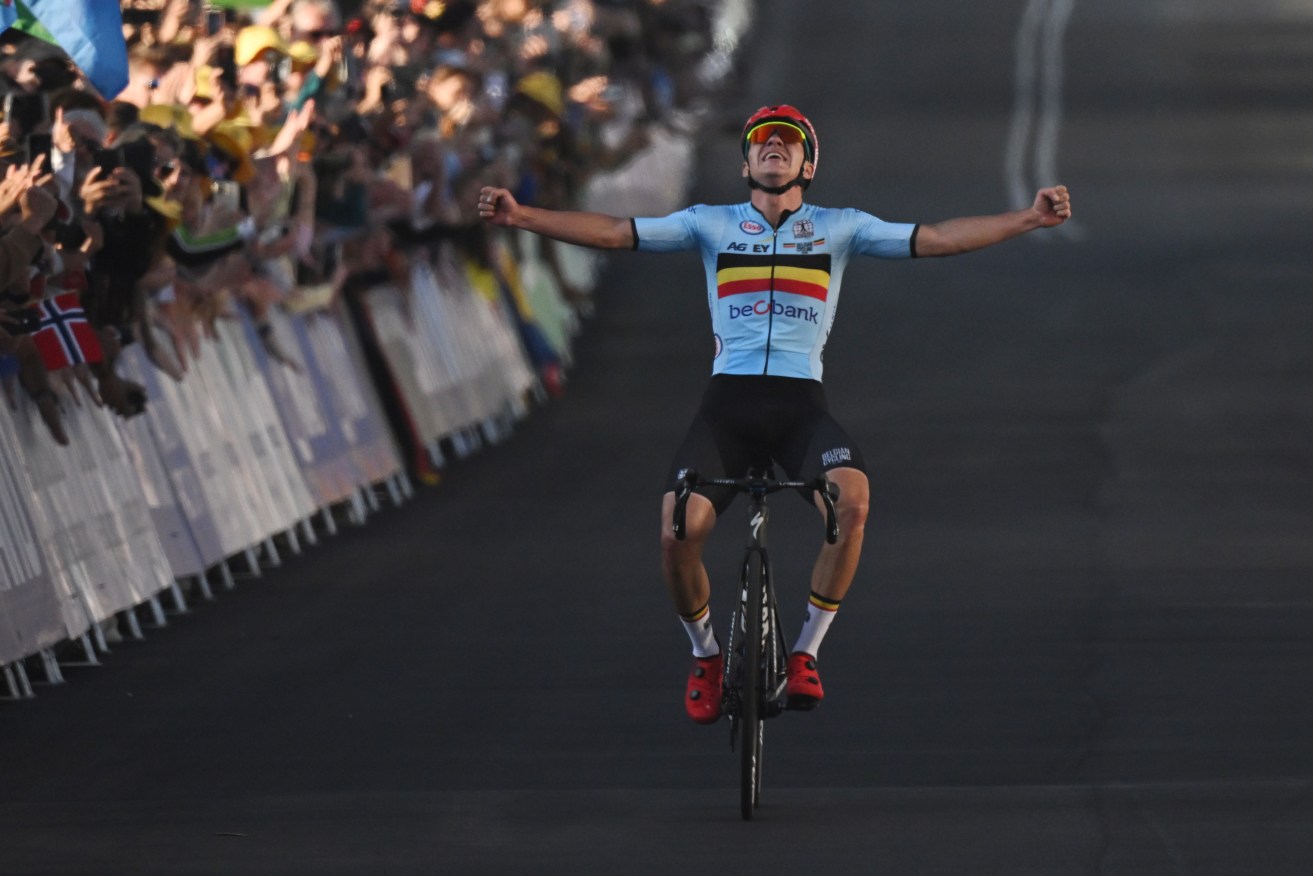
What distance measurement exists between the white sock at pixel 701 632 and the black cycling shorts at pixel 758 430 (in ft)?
1.28

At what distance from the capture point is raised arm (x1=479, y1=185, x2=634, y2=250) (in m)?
10.4

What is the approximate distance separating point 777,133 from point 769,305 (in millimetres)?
625

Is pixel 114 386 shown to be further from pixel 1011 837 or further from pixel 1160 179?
pixel 1160 179

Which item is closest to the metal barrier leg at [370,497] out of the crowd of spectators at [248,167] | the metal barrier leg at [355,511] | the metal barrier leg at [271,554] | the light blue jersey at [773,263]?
the metal barrier leg at [355,511]

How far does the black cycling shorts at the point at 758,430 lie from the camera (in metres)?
10.5

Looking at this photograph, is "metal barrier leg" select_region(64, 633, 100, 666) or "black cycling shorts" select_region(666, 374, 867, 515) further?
"metal barrier leg" select_region(64, 633, 100, 666)

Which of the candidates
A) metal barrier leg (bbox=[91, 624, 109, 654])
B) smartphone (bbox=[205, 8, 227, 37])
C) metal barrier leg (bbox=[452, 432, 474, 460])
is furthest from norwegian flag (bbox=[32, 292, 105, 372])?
metal barrier leg (bbox=[452, 432, 474, 460])

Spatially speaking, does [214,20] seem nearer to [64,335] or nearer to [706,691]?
[64,335]

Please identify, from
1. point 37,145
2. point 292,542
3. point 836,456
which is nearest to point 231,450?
point 292,542

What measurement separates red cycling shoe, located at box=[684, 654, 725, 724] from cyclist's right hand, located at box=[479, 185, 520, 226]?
1743 mm

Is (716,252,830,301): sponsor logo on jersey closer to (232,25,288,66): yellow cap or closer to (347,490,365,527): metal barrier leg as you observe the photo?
(232,25,288,66): yellow cap

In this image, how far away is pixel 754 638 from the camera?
32.6 feet

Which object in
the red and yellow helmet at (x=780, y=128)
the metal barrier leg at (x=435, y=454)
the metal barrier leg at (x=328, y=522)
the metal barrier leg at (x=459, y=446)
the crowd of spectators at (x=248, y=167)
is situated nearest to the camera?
the red and yellow helmet at (x=780, y=128)

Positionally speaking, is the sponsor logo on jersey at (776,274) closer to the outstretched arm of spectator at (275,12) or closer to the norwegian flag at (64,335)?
the norwegian flag at (64,335)
